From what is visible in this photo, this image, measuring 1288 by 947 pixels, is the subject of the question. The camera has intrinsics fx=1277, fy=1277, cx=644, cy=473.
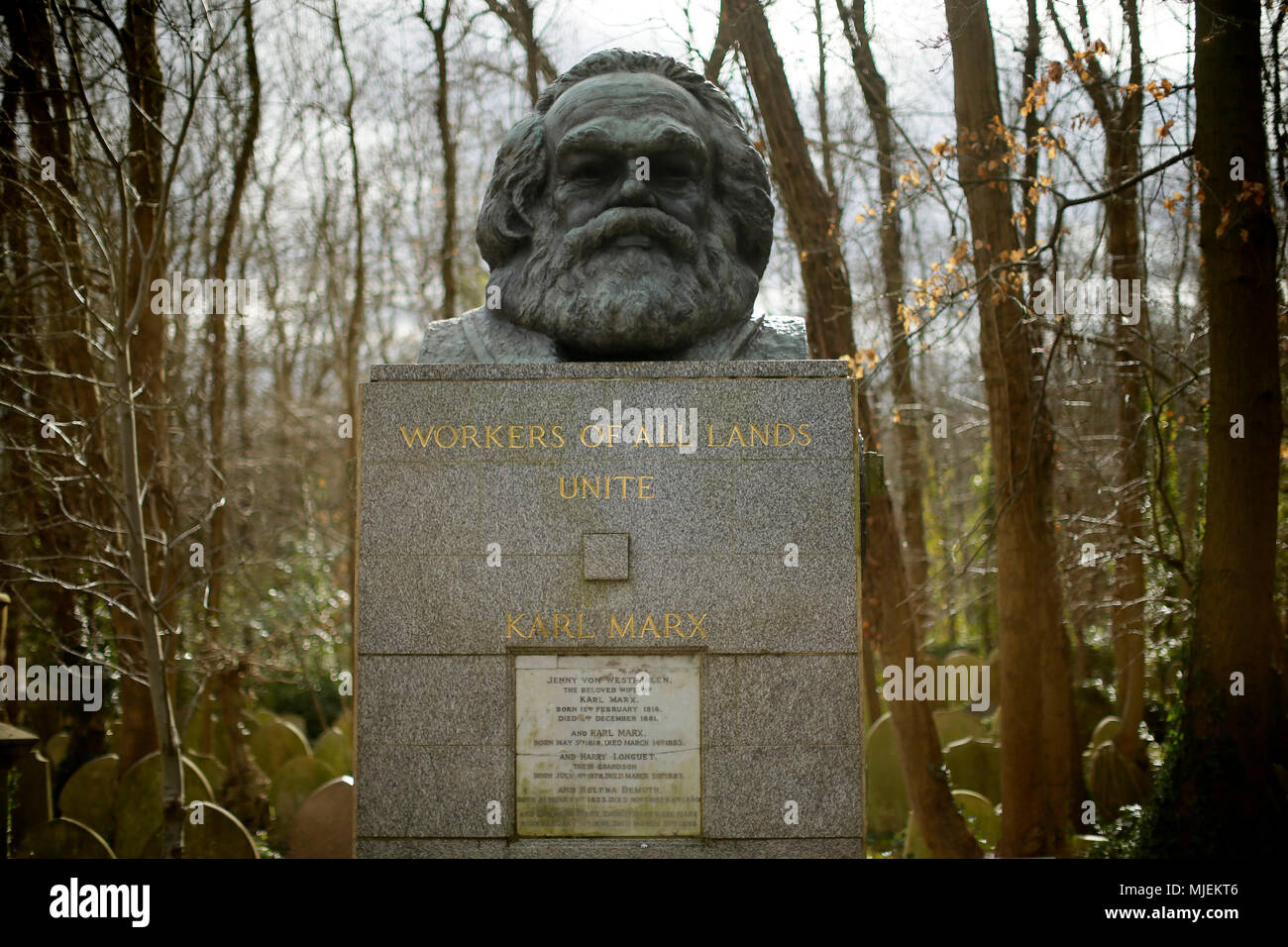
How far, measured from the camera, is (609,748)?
532cm

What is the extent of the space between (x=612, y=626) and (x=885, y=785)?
28.3 feet

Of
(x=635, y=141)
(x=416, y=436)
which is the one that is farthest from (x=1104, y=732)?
(x=416, y=436)

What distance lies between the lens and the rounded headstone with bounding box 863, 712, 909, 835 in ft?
42.9

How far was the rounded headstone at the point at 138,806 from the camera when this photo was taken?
35.3 feet

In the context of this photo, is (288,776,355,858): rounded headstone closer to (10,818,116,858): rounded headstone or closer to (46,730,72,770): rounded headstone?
(10,818,116,858): rounded headstone

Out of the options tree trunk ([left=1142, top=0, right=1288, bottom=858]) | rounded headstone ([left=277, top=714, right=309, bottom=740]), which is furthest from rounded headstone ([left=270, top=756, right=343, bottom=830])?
tree trunk ([left=1142, top=0, right=1288, bottom=858])

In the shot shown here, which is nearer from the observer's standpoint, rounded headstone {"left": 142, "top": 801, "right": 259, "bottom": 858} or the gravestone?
the gravestone

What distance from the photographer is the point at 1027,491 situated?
399 inches

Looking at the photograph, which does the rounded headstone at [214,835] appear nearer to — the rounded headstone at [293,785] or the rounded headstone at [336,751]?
the rounded headstone at [293,785]

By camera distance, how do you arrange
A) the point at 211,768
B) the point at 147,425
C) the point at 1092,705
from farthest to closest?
the point at 1092,705
the point at 211,768
the point at 147,425

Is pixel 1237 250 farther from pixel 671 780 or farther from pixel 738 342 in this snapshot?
pixel 671 780

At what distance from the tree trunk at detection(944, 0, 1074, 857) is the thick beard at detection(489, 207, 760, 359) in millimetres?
4473

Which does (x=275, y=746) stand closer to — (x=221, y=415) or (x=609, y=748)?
(x=221, y=415)
